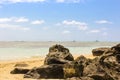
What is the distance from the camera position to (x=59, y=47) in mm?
18094

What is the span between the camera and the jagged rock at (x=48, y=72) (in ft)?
47.4

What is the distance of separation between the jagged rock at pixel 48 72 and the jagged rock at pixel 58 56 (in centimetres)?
95

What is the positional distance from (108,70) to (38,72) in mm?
3697

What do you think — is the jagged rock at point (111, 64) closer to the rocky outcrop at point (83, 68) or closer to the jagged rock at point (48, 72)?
the rocky outcrop at point (83, 68)

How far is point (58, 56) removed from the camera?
16.4 meters

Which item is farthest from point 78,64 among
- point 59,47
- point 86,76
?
point 59,47

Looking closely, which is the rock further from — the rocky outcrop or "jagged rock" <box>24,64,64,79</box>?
"jagged rock" <box>24,64,64,79</box>

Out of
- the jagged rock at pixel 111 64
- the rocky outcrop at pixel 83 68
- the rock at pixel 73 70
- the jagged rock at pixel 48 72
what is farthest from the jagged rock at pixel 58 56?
the jagged rock at pixel 111 64

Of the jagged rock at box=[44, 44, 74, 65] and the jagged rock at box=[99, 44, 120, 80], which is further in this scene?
A: the jagged rock at box=[44, 44, 74, 65]

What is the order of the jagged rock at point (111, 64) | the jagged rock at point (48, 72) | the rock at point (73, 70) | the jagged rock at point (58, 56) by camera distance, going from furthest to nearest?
the jagged rock at point (58, 56)
the jagged rock at point (48, 72)
the rock at point (73, 70)
the jagged rock at point (111, 64)

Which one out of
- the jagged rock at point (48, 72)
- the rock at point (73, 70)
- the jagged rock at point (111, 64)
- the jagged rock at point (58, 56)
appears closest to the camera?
the jagged rock at point (111, 64)

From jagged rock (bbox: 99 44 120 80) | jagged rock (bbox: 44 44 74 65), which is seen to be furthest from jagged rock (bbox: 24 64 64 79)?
jagged rock (bbox: 99 44 120 80)

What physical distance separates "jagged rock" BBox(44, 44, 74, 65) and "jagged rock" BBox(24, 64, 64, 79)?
95 cm

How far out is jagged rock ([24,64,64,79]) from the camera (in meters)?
14.5
